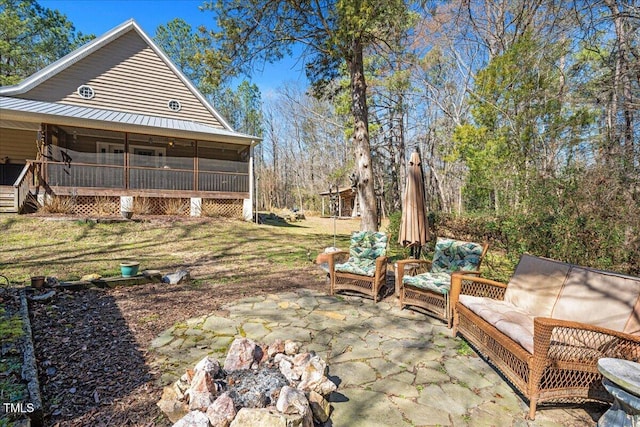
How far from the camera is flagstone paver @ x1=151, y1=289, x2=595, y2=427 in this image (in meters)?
2.20

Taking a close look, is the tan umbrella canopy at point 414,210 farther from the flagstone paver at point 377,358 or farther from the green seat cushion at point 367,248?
the flagstone paver at point 377,358

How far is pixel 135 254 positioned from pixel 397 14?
753 centimetres

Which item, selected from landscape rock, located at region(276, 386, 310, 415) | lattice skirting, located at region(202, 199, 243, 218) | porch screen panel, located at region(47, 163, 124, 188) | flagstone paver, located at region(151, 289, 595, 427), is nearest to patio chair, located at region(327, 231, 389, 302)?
flagstone paver, located at region(151, 289, 595, 427)

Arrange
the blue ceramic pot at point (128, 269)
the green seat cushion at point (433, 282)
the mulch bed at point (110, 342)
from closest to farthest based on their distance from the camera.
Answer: the mulch bed at point (110, 342)
the green seat cushion at point (433, 282)
the blue ceramic pot at point (128, 269)

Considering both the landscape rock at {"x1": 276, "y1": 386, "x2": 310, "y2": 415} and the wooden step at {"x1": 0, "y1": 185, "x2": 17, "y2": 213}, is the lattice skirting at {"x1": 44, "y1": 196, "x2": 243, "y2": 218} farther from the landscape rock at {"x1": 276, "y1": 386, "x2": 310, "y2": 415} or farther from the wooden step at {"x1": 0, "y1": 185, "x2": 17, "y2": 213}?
the landscape rock at {"x1": 276, "y1": 386, "x2": 310, "y2": 415}

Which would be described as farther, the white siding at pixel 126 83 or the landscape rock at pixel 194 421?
the white siding at pixel 126 83

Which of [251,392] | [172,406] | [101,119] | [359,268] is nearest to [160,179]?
[101,119]

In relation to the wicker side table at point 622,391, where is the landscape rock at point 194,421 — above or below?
below

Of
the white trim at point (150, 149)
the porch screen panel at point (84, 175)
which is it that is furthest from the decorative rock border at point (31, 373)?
the white trim at point (150, 149)

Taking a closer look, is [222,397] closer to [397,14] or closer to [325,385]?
[325,385]

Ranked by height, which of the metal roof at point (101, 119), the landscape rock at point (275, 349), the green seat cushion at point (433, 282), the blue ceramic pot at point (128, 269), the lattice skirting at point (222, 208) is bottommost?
the landscape rock at point (275, 349)
